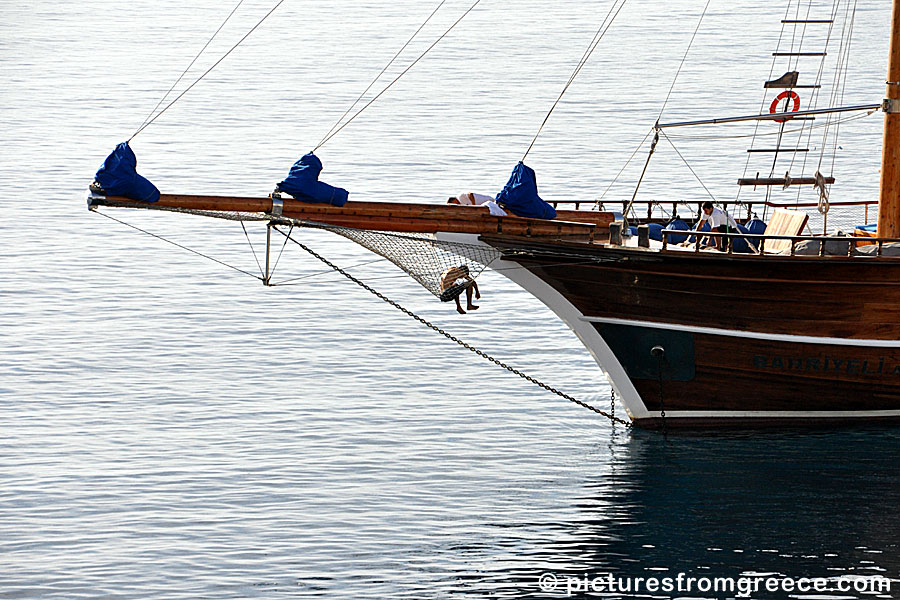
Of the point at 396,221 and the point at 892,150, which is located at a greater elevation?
the point at 892,150

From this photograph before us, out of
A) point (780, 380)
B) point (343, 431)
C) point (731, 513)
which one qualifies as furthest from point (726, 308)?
point (343, 431)

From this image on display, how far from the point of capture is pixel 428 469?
19.7 metres

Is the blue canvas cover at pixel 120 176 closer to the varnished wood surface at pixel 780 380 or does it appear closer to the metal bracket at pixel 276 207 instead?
the metal bracket at pixel 276 207

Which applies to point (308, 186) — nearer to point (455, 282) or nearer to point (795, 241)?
point (455, 282)

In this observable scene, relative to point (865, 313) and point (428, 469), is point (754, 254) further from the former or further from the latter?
point (428, 469)

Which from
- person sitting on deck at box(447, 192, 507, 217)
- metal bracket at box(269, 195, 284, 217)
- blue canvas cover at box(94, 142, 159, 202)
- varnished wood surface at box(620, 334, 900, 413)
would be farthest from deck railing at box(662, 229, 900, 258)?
blue canvas cover at box(94, 142, 159, 202)

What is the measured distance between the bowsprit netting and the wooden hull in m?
0.40

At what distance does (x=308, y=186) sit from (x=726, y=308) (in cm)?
644

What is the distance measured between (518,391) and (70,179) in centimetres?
2914

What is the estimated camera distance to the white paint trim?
19062 mm

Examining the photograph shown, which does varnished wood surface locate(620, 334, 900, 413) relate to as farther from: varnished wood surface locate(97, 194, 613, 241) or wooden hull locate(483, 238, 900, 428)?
varnished wood surface locate(97, 194, 613, 241)

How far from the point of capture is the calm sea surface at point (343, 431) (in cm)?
1642

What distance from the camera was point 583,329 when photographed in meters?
19.8

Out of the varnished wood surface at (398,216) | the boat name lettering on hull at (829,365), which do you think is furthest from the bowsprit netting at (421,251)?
the boat name lettering on hull at (829,365)
